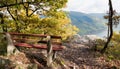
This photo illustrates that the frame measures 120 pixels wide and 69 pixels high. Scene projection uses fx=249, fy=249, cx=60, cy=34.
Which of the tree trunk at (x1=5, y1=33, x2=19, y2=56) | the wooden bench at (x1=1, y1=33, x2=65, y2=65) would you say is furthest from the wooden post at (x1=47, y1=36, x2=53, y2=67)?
the tree trunk at (x1=5, y1=33, x2=19, y2=56)

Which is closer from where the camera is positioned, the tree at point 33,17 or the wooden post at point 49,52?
the wooden post at point 49,52

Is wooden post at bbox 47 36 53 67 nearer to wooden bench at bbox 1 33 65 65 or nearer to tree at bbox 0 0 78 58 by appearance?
wooden bench at bbox 1 33 65 65

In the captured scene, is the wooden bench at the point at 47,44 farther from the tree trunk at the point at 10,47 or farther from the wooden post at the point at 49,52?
the tree trunk at the point at 10,47

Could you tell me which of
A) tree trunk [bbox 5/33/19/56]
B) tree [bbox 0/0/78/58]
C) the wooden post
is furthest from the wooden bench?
tree [bbox 0/0/78/58]

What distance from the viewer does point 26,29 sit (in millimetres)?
20875

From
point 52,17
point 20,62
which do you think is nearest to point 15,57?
point 20,62

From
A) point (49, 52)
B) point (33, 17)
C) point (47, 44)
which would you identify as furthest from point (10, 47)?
point (33, 17)

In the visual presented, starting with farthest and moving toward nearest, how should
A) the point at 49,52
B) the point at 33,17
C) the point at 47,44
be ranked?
1. the point at 33,17
2. the point at 49,52
3. the point at 47,44

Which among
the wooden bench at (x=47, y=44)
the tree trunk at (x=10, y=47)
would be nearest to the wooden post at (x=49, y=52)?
the wooden bench at (x=47, y=44)

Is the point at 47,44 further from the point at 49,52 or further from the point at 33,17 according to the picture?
A: the point at 33,17

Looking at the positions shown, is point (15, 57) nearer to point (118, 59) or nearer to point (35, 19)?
point (35, 19)

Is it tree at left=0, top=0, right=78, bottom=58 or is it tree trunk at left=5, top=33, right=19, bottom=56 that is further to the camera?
tree at left=0, top=0, right=78, bottom=58

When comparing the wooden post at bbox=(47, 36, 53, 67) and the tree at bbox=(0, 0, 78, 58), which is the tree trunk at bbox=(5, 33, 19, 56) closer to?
the wooden post at bbox=(47, 36, 53, 67)

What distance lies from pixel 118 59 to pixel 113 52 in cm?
305
